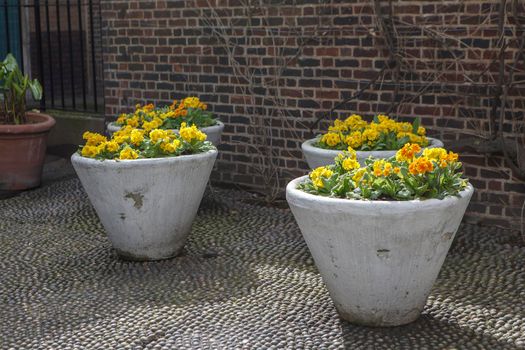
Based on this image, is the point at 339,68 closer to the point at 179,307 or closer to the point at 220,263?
the point at 220,263

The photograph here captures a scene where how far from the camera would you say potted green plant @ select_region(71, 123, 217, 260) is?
188 inches

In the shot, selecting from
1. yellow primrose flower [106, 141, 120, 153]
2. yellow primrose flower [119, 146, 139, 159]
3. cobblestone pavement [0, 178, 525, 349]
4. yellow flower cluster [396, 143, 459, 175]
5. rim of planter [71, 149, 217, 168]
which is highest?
yellow flower cluster [396, 143, 459, 175]

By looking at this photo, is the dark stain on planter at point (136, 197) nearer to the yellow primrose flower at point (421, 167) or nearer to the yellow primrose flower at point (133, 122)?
the yellow primrose flower at point (133, 122)

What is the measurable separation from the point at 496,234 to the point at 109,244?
2596 mm

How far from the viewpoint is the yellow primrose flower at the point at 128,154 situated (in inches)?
189

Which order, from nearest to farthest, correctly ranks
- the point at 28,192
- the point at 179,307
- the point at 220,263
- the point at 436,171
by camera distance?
the point at 436,171, the point at 179,307, the point at 220,263, the point at 28,192

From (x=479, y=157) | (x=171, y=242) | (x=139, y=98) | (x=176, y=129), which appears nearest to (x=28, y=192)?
(x=139, y=98)

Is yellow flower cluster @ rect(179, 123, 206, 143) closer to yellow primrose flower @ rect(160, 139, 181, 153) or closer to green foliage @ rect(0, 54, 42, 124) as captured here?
yellow primrose flower @ rect(160, 139, 181, 153)

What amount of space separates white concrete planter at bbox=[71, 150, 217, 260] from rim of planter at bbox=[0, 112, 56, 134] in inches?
89.4

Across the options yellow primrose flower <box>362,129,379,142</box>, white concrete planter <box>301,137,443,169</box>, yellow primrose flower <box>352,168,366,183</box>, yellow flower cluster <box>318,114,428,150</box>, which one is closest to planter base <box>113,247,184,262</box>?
white concrete planter <box>301,137,443,169</box>

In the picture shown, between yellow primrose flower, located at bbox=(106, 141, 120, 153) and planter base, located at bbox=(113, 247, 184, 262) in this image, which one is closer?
yellow primrose flower, located at bbox=(106, 141, 120, 153)

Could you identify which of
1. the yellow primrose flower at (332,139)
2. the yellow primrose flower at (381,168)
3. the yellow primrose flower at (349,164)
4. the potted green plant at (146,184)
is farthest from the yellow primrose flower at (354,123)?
the yellow primrose flower at (381,168)

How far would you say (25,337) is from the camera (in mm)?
3910

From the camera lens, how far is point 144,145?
5.00m
